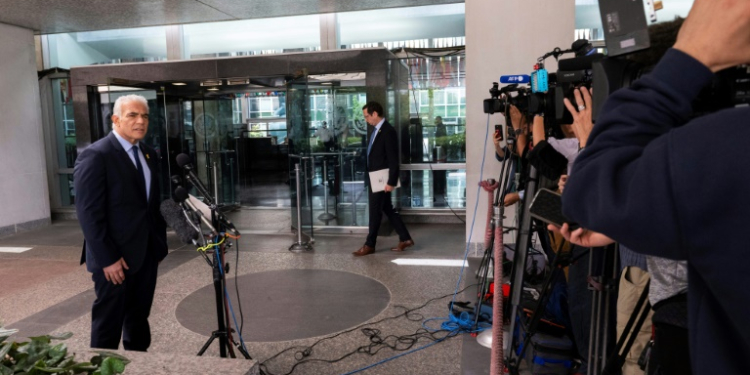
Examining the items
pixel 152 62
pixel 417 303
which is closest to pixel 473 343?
pixel 417 303

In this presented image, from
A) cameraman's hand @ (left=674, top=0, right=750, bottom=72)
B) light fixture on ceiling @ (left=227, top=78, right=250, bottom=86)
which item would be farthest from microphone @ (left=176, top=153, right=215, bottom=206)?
light fixture on ceiling @ (left=227, top=78, right=250, bottom=86)

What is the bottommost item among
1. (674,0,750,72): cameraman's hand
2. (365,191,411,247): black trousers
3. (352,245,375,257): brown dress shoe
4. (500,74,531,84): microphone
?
(352,245,375,257): brown dress shoe

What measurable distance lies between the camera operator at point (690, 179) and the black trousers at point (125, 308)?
2.73 m

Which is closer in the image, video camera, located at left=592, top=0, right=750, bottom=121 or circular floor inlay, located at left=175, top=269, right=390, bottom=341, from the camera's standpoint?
video camera, located at left=592, top=0, right=750, bottom=121

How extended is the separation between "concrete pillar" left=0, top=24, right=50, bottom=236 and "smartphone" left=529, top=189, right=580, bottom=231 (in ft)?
29.2

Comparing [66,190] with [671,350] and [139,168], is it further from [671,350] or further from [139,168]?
[671,350]

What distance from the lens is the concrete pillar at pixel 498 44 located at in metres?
5.07

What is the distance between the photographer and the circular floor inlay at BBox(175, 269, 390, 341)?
13.0ft

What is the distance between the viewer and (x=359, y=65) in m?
7.24

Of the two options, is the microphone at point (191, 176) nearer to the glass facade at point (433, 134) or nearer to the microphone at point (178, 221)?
the microphone at point (178, 221)

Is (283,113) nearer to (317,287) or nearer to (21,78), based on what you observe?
(21,78)

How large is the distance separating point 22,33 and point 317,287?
6856mm

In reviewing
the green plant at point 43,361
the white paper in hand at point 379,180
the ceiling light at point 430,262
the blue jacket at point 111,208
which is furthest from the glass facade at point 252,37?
the green plant at point 43,361

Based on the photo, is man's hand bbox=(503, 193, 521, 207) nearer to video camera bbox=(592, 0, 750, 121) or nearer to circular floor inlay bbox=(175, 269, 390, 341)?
circular floor inlay bbox=(175, 269, 390, 341)
